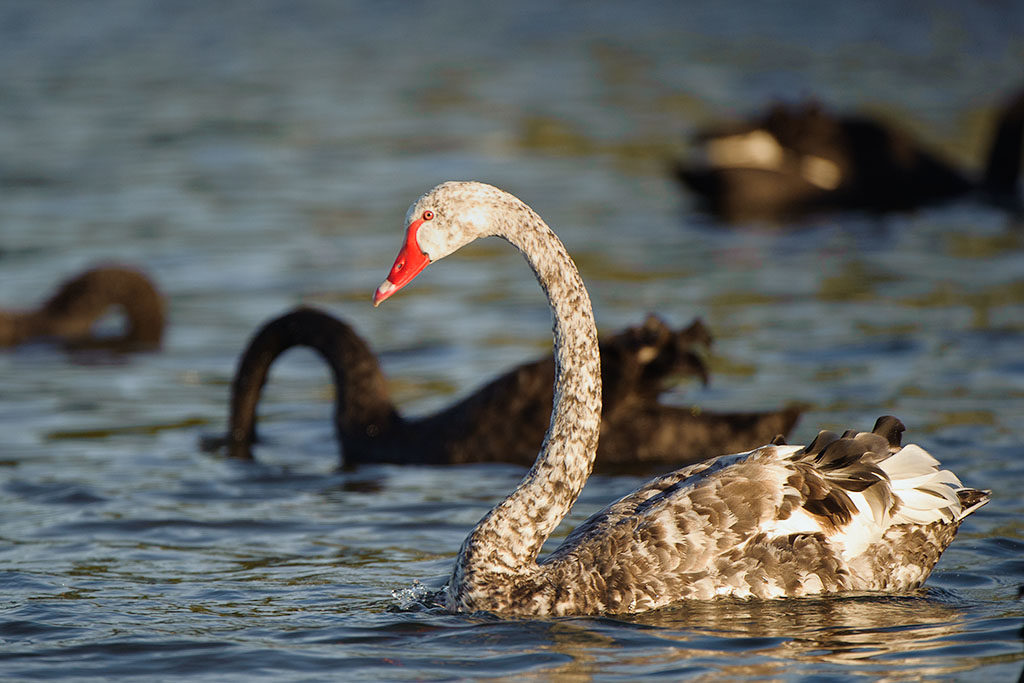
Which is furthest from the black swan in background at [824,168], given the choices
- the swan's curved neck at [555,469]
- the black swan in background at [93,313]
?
the swan's curved neck at [555,469]

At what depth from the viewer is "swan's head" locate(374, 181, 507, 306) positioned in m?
5.80

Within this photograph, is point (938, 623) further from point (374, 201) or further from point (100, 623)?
point (374, 201)

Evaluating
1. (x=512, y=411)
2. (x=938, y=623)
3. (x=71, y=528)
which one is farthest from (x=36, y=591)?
(x=938, y=623)

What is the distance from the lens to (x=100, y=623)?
619 centimetres

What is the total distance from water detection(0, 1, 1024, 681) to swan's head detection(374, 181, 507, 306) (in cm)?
134

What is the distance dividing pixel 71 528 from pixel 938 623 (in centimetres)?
416

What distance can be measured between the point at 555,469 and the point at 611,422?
2761mm

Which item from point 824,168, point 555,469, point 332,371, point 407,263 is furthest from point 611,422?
point 824,168

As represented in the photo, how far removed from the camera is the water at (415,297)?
19.5 feet

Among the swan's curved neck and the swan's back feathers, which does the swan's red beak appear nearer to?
the swan's curved neck

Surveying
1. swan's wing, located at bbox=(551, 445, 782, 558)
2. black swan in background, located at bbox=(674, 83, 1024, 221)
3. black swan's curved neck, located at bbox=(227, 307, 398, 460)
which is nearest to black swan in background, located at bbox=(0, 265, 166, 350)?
black swan's curved neck, located at bbox=(227, 307, 398, 460)

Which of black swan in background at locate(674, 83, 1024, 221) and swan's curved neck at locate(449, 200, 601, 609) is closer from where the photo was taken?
swan's curved neck at locate(449, 200, 601, 609)

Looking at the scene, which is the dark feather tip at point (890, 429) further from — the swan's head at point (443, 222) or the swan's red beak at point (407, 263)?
the swan's red beak at point (407, 263)

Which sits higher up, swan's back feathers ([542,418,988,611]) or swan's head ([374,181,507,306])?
swan's head ([374,181,507,306])
